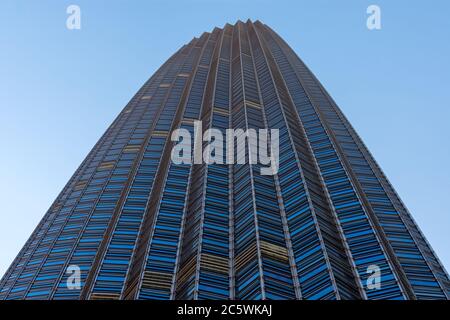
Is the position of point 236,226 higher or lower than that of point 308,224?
higher

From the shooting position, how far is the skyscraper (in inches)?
A: 3479

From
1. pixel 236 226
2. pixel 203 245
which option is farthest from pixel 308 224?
pixel 203 245

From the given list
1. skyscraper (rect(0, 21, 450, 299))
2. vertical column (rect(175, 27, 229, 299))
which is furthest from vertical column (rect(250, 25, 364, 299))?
vertical column (rect(175, 27, 229, 299))

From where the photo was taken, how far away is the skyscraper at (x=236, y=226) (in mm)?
88375

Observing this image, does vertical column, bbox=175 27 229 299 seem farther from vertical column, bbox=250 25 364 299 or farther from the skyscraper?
vertical column, bbox=250 25 364 299

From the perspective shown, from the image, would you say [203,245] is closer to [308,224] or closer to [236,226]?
[236,226]

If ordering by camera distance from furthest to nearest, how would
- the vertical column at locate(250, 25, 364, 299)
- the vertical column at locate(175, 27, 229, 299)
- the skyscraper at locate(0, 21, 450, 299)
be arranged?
the skyscraper at locate(0, 21, 450, 299) < the vertical column at locate(175, 27, 229, 299) < the vertical column at locate(250, 25, 364, 299)

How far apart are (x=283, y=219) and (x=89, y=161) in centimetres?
6732

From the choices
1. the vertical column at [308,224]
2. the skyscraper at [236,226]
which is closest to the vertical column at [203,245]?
the skyscraper at [236,226]

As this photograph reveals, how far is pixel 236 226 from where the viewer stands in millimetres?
107188

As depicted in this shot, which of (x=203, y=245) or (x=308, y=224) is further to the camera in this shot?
(x=308, y=224)

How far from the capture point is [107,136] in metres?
173

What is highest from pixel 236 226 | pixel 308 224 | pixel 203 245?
pixel 236 226

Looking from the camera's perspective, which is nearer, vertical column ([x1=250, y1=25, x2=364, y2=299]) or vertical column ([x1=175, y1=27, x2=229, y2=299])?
vertical column ([x1=250, y1=25, x2=364, y2=299])
